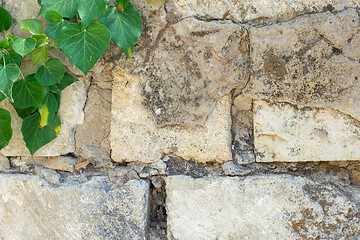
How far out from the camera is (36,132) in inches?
53.7

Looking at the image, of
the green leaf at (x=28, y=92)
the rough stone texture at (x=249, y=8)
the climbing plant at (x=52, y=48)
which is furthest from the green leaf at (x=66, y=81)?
the rough stone texture at (x=249, y=8)

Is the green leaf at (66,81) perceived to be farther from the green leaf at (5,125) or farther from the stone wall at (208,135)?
the green leaf at (5,125)

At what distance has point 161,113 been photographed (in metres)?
1.35

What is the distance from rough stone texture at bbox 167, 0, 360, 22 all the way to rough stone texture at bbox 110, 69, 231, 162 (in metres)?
0.32

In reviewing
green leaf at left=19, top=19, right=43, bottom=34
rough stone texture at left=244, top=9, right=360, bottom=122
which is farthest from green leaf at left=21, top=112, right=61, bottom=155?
rough stone texture at left=244, top=9, right=360, bottom=122

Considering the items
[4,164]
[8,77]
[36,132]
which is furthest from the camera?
[4,164]

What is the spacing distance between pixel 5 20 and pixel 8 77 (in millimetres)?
279

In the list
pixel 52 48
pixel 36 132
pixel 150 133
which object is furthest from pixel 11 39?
pixel 150 133

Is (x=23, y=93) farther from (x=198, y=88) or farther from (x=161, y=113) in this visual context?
(x=198, y=88)

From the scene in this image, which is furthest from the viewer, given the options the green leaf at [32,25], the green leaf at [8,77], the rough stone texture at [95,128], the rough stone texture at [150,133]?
the rough stone texture at [95,128]

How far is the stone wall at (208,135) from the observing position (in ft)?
4.13

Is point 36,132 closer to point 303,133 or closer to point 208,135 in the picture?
point 208,135

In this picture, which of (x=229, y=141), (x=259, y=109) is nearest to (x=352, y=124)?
(x=259, y=109)

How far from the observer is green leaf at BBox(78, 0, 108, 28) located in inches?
46.1
